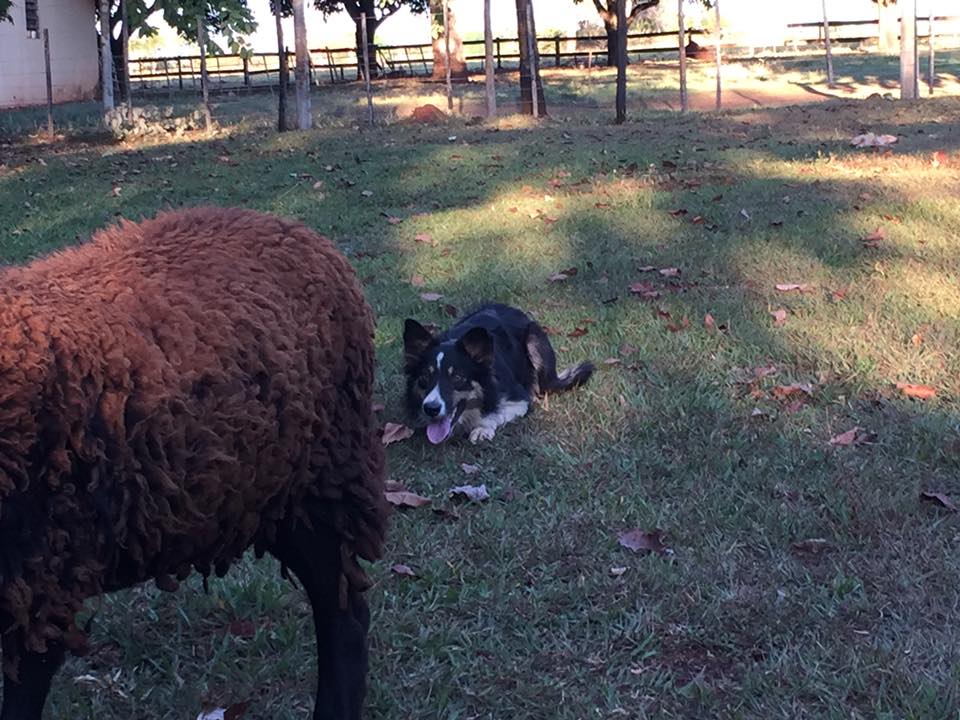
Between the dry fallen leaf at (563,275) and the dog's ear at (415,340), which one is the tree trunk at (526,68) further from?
the dog's ear at (415,340)

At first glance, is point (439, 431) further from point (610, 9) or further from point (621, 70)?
point (610, 9)

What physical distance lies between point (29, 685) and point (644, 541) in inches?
97.9

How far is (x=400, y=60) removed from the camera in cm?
4606

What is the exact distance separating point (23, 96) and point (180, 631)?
3226 cm

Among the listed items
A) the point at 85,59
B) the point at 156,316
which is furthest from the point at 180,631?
the point at 85,59

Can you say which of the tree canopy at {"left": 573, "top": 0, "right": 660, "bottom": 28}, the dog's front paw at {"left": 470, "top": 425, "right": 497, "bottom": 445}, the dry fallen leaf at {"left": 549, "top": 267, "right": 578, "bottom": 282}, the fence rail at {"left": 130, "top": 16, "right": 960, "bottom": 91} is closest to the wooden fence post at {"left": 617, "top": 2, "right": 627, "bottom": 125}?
the dry fallen leaf at {"left": 549, "top": 267, "right": 578, "bottom": 282}

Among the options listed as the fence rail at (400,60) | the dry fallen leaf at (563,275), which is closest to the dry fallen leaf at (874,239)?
the dry fallen leaf at (563,275)

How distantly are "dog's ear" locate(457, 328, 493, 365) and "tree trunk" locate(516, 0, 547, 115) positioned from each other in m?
15.0

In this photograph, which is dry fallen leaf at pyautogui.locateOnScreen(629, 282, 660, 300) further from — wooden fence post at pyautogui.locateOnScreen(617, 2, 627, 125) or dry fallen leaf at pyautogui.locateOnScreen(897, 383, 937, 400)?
wooden fence post at pyautogui.locateOnScreen(617, 2, 627, 125)

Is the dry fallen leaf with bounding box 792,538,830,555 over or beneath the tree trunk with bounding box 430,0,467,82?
beneath

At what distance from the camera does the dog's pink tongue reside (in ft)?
18.1

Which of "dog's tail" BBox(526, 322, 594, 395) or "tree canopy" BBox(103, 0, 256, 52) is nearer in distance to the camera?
"dog's tail" BBox(526, 322, 594, 395)

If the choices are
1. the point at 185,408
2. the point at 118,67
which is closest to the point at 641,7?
the point at 118,67

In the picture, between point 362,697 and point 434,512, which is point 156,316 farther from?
point 434,512
